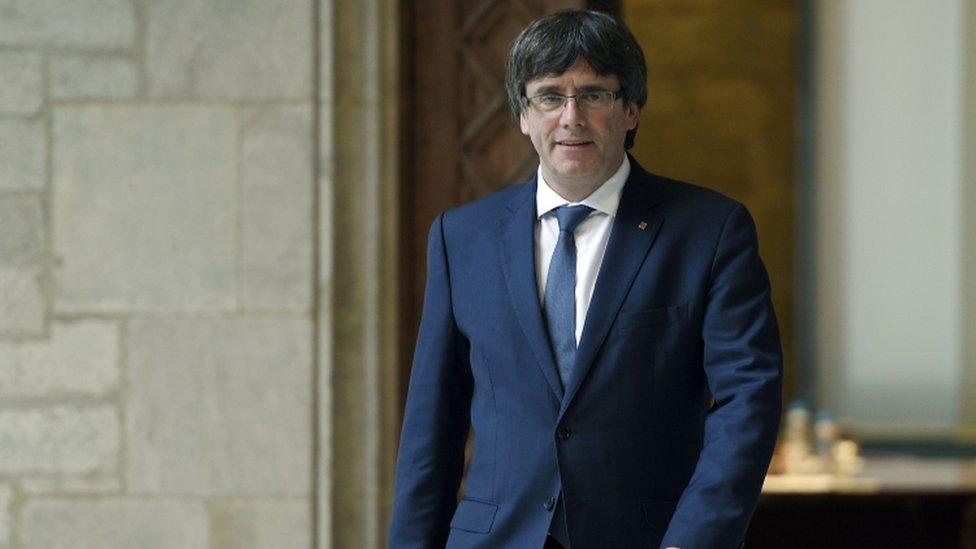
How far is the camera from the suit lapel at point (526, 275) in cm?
241

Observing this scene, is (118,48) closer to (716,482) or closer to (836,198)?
(716,482)

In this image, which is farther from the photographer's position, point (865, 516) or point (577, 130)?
point (865, 516)

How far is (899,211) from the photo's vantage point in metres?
8.23

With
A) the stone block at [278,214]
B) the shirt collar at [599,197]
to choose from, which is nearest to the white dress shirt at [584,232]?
the shirt collar at [599,197]

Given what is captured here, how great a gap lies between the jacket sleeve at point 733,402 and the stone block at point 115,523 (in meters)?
2.12

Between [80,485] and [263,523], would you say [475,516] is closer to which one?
[263,523]

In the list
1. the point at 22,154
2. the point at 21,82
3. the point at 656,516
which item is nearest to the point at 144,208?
the point at 22,154

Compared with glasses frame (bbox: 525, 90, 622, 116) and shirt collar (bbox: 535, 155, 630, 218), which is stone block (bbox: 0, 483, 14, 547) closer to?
shirt collar (bbox: 535, 155, 630, 218)

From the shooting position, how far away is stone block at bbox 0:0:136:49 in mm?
4168

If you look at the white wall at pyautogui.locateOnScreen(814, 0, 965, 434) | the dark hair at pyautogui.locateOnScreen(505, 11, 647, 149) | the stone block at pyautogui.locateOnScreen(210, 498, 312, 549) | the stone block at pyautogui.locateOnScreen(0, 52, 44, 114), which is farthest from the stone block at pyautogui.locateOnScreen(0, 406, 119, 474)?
the white wall at pyautogui.locateOnScreen(814, 0, 965, 434)

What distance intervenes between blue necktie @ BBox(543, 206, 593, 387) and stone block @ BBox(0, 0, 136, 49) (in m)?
2.05

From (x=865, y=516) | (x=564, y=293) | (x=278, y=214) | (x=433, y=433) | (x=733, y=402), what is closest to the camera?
(x=733, y=402)

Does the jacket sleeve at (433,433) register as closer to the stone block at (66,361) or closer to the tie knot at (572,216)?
the tie knot at (572,216)

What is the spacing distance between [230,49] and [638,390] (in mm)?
2118
